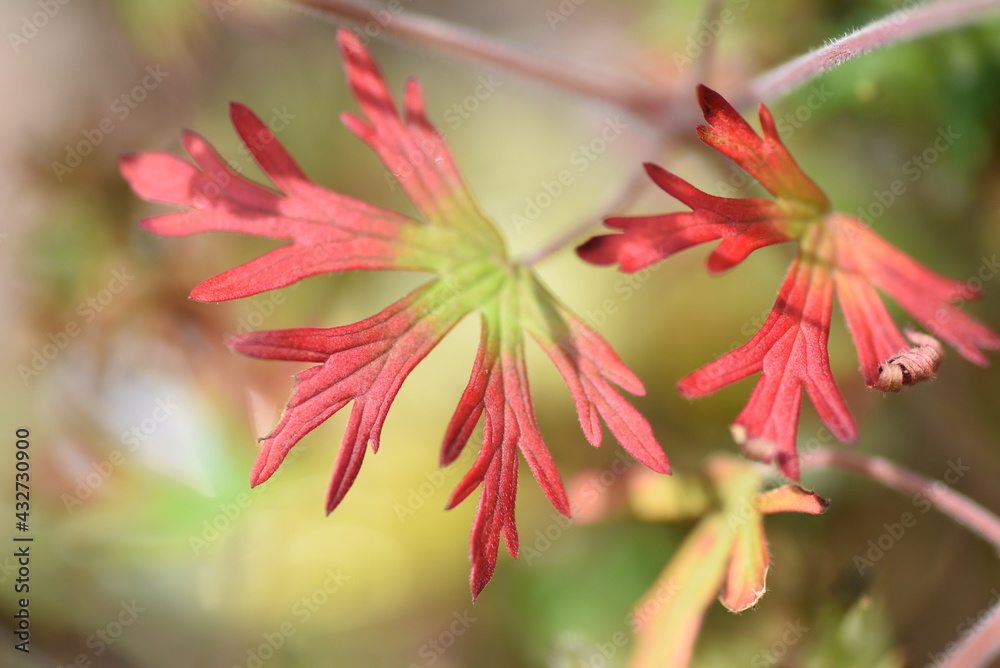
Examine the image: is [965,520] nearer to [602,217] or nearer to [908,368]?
[908,368]

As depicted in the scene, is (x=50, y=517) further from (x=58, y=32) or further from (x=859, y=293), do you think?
(x=859, y=293)
